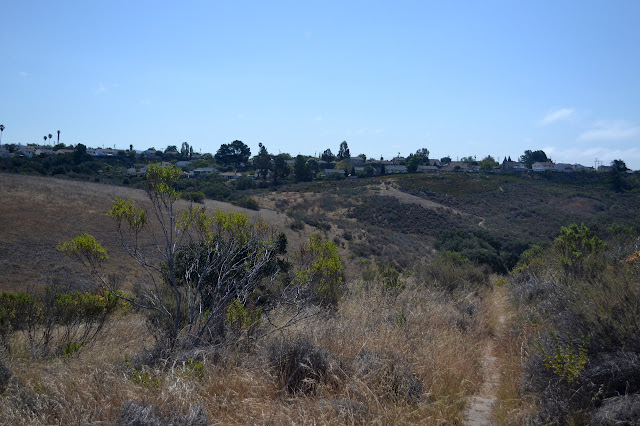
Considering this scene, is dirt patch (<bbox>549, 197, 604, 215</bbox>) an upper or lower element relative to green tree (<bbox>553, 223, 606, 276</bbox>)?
lower

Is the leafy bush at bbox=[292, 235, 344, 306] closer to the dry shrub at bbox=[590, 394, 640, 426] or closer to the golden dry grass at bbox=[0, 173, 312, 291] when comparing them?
the dry shrub at bbox=[590, 394, 640, 426]

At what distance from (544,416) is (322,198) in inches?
1836

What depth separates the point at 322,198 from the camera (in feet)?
164

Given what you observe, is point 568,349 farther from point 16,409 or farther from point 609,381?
point 16,409

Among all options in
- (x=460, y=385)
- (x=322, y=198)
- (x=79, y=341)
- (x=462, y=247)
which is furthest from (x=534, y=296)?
(x=322, y=198)

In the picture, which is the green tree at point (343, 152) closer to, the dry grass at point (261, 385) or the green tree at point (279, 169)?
the green tree at point (279, 169)

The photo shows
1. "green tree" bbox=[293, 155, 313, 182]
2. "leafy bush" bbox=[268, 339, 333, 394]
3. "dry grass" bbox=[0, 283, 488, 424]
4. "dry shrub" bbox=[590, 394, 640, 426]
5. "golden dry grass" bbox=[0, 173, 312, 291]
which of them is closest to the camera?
"dry shrub" bbox=[590, 394, 640, 426]

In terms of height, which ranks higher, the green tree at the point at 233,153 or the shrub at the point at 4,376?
→ the green tree at the point at 233,153

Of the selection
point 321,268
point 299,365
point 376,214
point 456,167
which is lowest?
point 376,214

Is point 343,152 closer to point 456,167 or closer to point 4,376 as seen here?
point 456,167

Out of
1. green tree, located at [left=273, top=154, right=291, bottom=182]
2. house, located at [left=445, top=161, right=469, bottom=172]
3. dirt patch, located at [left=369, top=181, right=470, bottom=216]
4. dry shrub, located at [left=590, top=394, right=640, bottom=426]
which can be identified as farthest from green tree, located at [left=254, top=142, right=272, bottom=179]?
dry shrub, located at [left=590, top=394, right=640, bottom=426]

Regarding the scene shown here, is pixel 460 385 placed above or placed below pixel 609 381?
below

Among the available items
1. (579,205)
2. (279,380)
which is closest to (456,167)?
(579,205)

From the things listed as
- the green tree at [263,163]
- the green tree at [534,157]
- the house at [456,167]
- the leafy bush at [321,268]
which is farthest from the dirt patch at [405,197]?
the green tree at [534,157]
